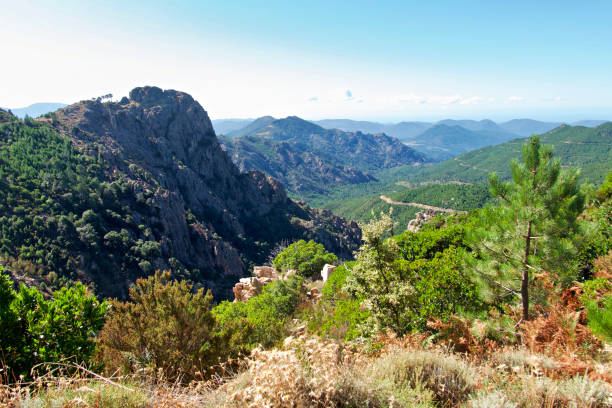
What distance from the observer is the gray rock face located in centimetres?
7306

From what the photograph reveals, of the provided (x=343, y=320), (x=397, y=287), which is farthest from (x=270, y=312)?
(x=397, y=287)

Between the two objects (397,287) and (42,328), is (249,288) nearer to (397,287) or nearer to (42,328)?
(42,328)

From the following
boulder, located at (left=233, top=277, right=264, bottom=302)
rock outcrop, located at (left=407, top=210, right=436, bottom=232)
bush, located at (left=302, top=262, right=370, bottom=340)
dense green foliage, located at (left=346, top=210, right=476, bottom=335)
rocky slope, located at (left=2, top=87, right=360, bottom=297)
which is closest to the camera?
dense green foliage, located at (left=346, top=210, right=476, bottom=335)

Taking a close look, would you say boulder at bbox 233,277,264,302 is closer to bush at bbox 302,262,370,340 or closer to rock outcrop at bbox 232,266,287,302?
rock outcrop at bbox 232,266,287,302

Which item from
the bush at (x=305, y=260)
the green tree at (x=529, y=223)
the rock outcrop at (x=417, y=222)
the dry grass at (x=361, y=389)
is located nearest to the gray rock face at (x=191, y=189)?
the rock outcrop at (x=417, y=222)

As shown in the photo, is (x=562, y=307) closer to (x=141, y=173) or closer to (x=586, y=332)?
(x=586, y=332)

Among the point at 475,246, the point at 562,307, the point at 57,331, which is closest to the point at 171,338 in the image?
the point at 57,331

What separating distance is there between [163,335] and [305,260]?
70.8ft

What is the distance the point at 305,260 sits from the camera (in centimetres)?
2808

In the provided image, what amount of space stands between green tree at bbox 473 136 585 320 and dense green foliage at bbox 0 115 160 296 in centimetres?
5775

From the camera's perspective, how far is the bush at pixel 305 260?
27.0 m

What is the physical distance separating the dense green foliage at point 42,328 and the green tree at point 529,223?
10.4 m

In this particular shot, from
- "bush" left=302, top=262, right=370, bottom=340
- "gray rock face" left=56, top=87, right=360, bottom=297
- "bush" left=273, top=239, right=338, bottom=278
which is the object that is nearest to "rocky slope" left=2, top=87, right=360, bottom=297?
"gray rock face" left=56, top=87, right=360, bottom=297

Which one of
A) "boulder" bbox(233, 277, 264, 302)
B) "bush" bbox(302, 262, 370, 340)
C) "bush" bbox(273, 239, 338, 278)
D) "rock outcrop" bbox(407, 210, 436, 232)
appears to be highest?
"bush" bbox(302, 262, 370, 340)
